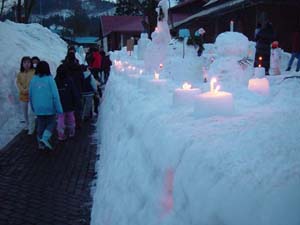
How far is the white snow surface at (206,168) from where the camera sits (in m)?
2.21

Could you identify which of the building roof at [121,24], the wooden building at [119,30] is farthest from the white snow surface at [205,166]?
the building roof at [121,24]

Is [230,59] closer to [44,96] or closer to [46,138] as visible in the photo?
[44,96]

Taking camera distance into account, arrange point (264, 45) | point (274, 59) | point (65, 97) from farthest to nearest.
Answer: point (274, 59), point (264, 45), point (65, 97)

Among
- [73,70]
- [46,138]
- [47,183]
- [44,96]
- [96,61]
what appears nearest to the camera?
[47,183]

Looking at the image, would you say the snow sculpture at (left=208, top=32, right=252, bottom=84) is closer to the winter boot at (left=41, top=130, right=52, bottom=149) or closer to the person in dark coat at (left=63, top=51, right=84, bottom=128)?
the winter boot at (left=41, top=130, right=52, bottom=149)

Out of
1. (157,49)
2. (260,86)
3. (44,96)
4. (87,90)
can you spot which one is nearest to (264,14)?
(157,49)

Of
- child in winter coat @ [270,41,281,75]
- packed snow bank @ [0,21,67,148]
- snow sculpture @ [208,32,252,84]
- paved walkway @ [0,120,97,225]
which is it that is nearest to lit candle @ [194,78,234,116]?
paved walkway @ [0,120,97,225]

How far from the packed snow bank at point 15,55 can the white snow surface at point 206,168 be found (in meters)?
5.78

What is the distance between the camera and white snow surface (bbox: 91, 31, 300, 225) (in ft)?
7.25

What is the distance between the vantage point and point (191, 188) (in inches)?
106

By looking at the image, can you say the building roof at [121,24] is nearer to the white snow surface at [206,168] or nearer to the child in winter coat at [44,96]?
the child in winter coat at [44,96]

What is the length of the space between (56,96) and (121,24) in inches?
2014

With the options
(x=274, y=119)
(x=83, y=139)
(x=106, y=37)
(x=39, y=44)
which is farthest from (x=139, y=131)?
(x=106, y=37)

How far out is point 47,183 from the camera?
643cm
